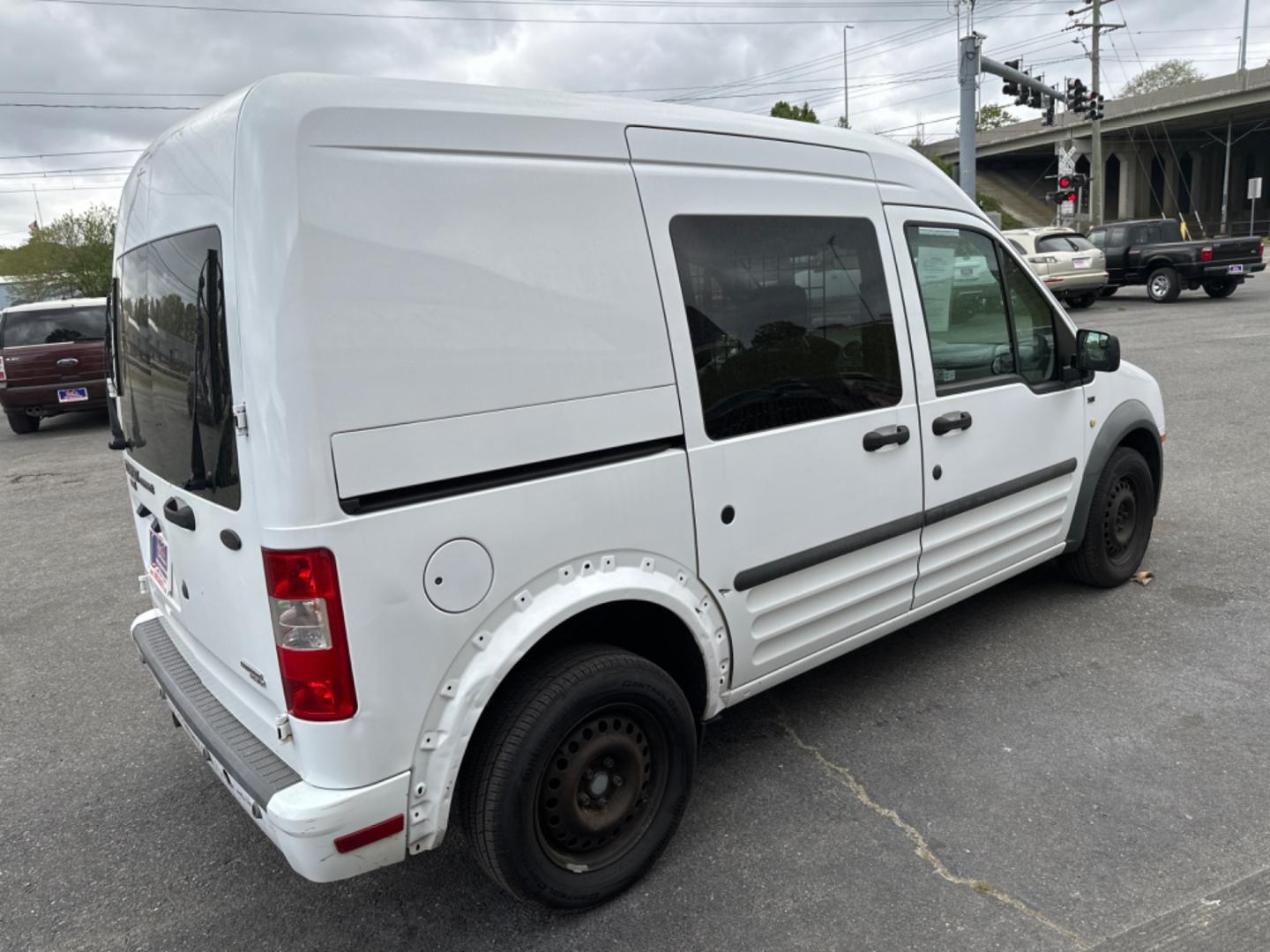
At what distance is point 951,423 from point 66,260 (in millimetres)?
49233

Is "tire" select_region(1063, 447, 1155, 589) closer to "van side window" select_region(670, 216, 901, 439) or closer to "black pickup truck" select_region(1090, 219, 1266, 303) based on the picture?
"van side window" select_region(670, 216, 901, 439)

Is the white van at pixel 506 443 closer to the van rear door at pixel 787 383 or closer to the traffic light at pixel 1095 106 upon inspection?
the van rear door at pixel 787 383

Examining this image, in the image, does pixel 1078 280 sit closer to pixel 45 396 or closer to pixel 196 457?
pixel 45 396

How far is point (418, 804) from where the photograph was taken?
2273 mm

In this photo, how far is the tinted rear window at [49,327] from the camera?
12164 millimetres

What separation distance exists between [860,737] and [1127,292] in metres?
24.4

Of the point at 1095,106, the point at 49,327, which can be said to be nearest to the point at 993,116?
the point at 1095,106

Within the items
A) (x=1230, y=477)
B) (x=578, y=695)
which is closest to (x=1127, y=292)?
(x=1230, y=477)

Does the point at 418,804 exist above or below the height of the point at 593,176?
below

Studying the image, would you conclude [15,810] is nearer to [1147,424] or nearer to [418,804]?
[418,804]

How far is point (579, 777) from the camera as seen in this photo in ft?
8.27

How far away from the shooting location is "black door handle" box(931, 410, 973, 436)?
136 inches

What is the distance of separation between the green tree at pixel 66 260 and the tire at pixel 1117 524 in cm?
4660

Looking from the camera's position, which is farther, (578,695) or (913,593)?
(913,593)
